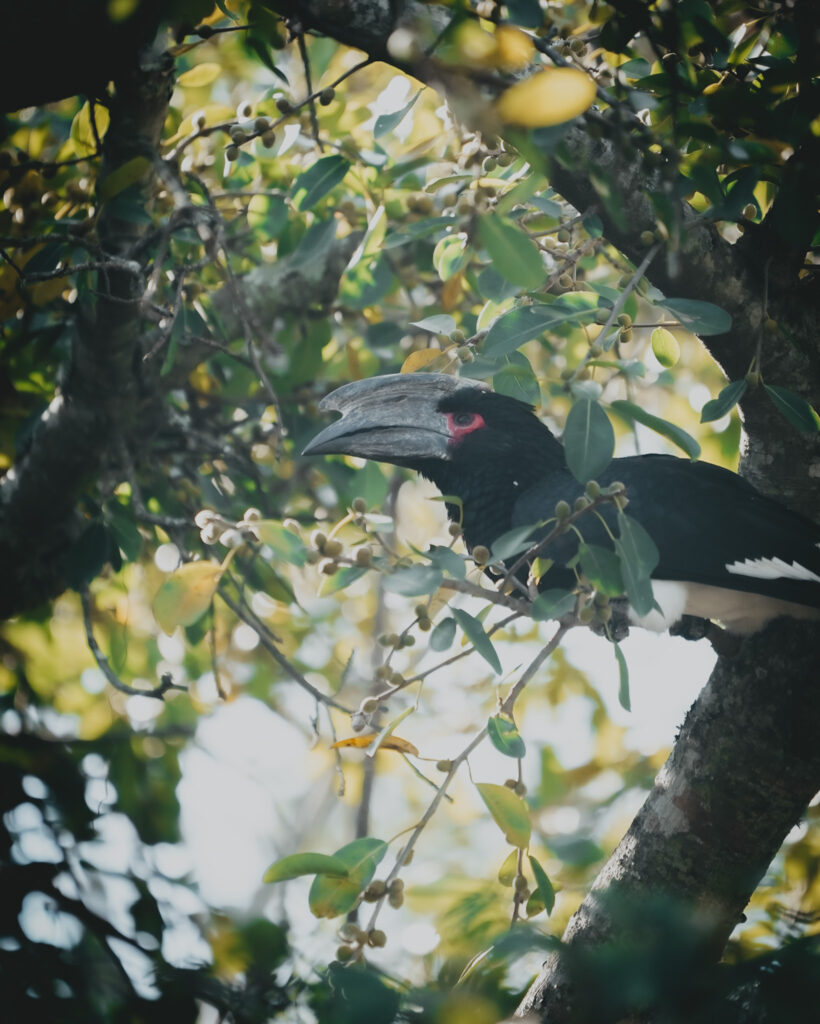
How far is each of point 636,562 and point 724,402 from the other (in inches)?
21.6

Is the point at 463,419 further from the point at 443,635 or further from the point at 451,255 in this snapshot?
the point at 443,635

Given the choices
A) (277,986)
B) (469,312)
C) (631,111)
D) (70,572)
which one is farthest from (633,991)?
(469,312)

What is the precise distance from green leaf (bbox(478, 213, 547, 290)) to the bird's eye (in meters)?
1.36

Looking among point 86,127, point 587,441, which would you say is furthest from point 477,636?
point 86,127

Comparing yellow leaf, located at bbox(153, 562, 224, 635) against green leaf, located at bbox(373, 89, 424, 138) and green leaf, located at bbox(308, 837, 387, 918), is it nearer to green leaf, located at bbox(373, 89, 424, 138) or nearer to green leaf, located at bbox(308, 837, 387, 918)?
green leaf, located at bbox(308, 837, 387, 918)

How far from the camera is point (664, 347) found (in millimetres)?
2316

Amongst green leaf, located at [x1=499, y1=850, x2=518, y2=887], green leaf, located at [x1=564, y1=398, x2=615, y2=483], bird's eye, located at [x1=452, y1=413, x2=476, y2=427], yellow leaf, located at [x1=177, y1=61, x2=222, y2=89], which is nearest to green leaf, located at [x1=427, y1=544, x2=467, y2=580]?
green leaf, located at [x1=564, y1=398, x2=615, y2=483]

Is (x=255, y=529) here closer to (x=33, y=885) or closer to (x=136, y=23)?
(x=33, y=885)

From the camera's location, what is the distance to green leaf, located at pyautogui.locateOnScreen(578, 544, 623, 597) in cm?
158

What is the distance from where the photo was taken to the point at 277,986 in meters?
1.13

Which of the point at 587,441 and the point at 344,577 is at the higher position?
the point at 587,441

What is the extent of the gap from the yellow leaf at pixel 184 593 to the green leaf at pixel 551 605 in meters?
0.59

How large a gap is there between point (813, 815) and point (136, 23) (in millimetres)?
2497

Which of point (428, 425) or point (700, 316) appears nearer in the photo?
point (700, 316)
